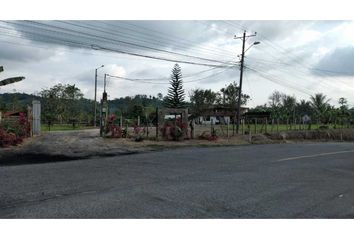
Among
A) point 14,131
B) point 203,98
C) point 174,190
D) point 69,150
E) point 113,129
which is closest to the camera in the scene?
point 174,190

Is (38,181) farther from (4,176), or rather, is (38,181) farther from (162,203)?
(162,203)

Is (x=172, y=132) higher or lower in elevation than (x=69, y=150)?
higher

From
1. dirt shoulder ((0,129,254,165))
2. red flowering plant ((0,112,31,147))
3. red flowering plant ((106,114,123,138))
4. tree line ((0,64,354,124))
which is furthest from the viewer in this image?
tree line ((0,64,354,124))

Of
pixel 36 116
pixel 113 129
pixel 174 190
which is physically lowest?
pixel 174 190

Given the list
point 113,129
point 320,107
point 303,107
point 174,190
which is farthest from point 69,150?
point 303,107

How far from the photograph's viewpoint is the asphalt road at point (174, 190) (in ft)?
24.4

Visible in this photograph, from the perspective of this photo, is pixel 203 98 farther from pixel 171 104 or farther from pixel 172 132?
pixel 172 132

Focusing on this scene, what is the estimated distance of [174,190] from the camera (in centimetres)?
952

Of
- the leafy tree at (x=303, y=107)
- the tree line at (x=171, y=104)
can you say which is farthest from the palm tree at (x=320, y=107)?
the leafy tree at (x=303, y=107)

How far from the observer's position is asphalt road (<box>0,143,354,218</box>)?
24.4 feet

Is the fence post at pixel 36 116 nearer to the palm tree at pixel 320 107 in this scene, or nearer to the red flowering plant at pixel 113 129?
the red flowering plant at pixel 113 129

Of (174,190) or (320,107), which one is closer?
(174,190)

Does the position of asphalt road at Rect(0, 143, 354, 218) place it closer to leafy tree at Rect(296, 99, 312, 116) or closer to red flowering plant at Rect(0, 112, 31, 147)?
red flowering plant at Rect(0, 112, 31, 147)

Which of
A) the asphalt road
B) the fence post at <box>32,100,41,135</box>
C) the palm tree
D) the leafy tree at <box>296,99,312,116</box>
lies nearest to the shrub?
the fence post at <box>32,100,41,135</box>
